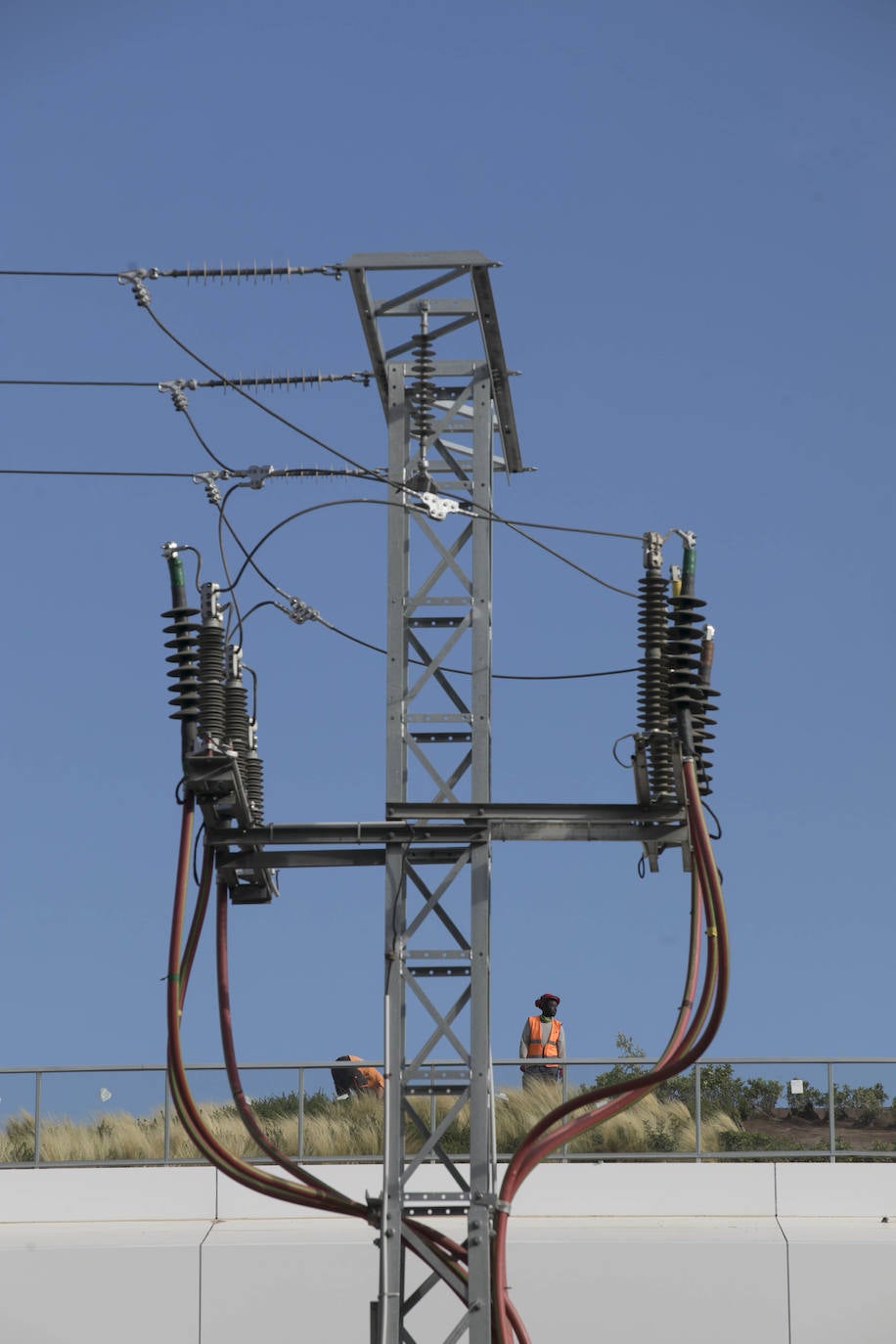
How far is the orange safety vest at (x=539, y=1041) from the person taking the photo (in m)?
22.5

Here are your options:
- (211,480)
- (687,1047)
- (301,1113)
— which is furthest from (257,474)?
(301,1113)

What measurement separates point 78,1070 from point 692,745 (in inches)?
368

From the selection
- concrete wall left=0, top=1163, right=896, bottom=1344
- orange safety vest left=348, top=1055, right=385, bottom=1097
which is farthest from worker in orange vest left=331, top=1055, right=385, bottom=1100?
concrete wall left=0, top=1163, right=896, bottom=1344

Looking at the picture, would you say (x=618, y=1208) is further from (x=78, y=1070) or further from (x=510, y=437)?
(x=510, y=437)

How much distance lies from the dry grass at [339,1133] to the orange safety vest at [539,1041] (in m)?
0.58

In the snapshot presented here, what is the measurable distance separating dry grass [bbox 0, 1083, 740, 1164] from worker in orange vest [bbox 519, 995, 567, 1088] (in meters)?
0.19

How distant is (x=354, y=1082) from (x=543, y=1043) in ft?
6.29

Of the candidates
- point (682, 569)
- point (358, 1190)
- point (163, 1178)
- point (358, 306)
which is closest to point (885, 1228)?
point (358, 1190)

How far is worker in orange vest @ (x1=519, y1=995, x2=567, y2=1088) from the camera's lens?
22156 mm

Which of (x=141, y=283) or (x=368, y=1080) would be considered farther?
(x=368, y=1080)

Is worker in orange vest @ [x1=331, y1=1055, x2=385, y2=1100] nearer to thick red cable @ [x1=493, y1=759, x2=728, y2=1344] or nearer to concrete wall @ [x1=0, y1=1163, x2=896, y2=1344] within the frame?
concrete wall @ [x1=0, y1=1163, x2=896, y2=1344]

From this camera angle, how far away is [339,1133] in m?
22.0

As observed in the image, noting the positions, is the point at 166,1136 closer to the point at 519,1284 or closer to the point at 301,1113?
the point at 301,1113

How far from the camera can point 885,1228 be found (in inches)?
799
